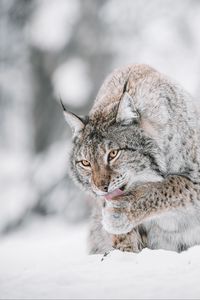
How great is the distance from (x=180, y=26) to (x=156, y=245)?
8.78m

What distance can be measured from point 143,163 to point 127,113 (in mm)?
358

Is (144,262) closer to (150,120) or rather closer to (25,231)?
(150,120)

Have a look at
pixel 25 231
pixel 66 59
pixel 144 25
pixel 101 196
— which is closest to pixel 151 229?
pixel 101 196

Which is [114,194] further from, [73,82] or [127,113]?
[73,82]

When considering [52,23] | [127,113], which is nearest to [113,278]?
[127,113]

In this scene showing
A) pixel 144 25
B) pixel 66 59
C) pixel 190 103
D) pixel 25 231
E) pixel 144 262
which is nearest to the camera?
pixel 144 262

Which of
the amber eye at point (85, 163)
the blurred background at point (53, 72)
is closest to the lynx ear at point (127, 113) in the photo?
the amber eye at point (85, 163)

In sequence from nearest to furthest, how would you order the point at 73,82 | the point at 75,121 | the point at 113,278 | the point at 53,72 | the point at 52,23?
the point at 113,278
the point at 75,121
the point at 53,72
the point at 73,82
the point at 52,23

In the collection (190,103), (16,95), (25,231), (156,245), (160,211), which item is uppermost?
(190,103)

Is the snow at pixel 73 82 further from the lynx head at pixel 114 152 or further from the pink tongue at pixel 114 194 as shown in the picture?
the pink tongue at pixel 114 194

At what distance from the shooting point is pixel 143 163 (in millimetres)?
5016

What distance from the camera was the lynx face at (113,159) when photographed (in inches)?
191

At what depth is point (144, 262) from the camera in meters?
4.51

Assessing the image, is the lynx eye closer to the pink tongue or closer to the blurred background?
the pink tongue
